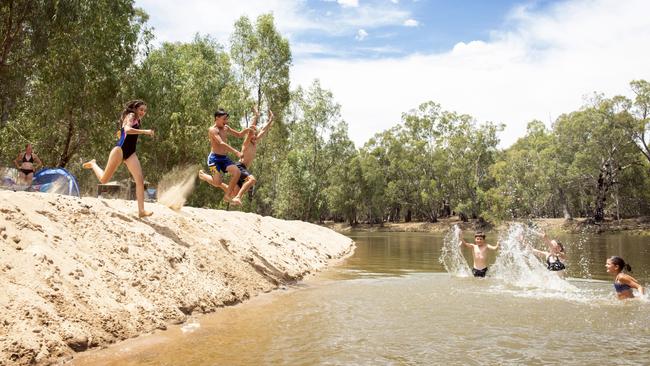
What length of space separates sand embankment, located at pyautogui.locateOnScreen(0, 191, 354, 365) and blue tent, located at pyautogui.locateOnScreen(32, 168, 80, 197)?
2.72 metres

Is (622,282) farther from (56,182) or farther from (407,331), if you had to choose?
(56,182)

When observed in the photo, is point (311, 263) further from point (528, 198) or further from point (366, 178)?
point (366, 178)

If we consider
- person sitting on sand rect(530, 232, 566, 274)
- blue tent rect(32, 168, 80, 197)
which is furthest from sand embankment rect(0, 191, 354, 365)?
person sitting on sand rect(530, 232, 566, 274)

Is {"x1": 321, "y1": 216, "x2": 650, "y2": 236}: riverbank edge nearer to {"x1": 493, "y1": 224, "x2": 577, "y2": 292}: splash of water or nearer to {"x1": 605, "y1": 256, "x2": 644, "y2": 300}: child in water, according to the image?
{"x1": 493, "y1": 224, "x2": 577, "y2": 292}: splash of water

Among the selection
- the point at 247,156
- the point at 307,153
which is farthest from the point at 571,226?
the point at 247,156

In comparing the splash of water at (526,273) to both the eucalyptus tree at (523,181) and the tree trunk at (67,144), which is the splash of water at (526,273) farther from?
the eucalyptus tree at (523,181)

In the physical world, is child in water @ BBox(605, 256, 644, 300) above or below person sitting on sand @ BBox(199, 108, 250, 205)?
below

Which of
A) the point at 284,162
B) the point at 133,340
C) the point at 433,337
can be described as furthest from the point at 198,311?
the point at 284,162

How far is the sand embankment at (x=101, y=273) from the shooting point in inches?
200

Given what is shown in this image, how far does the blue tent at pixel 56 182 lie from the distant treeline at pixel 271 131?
6870 millimetres

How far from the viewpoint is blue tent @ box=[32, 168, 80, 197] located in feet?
39.7

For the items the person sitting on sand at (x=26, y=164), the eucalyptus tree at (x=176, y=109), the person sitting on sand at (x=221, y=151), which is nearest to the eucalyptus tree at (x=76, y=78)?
the eucalyptus tree at (x=176, y=109)

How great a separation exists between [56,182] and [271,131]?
2825 cm

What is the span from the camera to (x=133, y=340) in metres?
5.72
